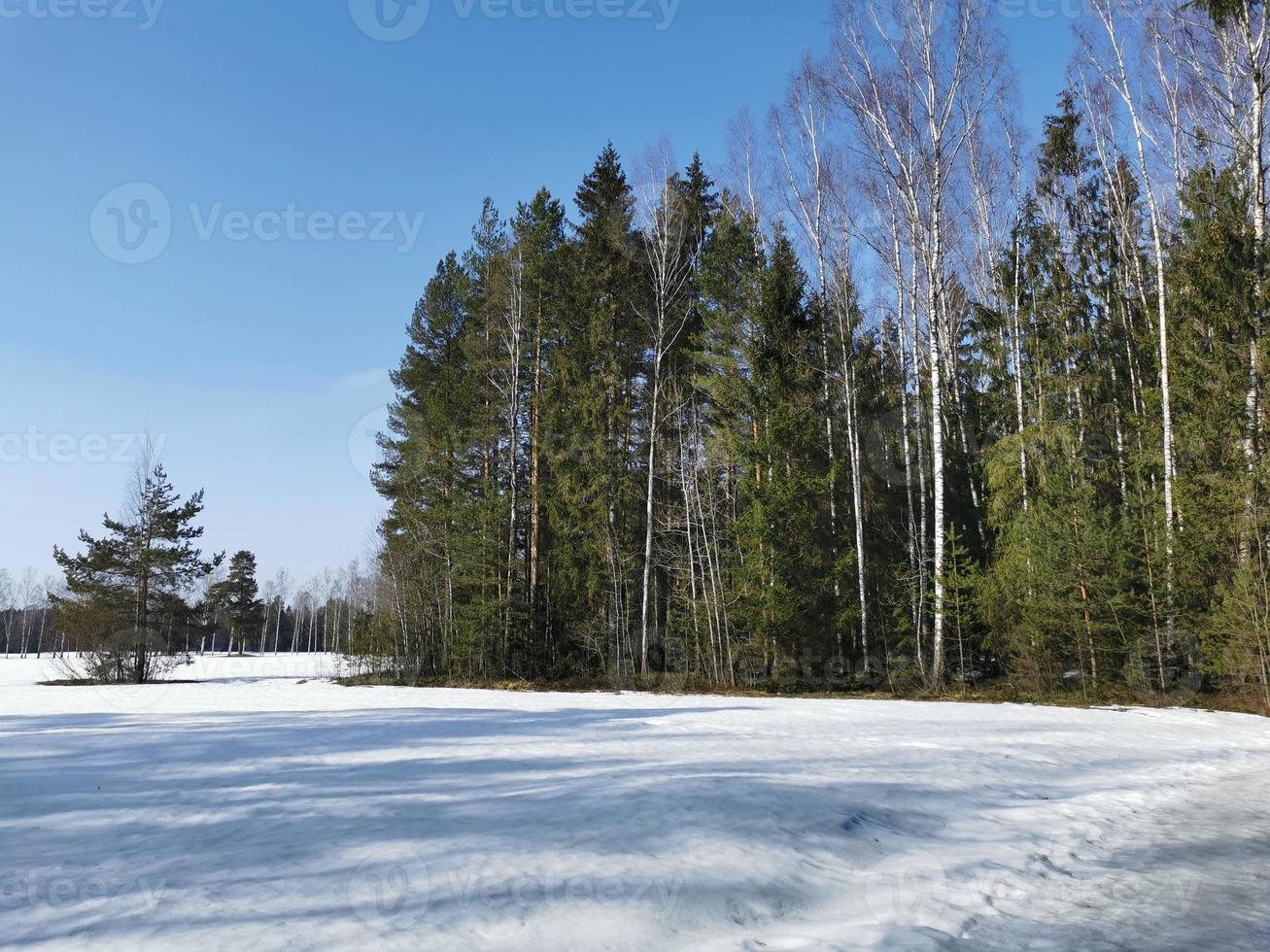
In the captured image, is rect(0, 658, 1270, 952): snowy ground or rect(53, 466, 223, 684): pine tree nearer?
rect(0, 658, 1270, 952): snowy ground

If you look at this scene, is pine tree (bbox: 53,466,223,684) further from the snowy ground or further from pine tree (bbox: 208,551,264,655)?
pine tree (bbox: 208,551,264,655)

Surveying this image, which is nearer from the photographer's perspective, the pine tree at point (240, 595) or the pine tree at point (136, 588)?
the pine tree at point (136, 588)

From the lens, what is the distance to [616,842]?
4.72 m

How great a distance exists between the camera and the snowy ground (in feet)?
11.8

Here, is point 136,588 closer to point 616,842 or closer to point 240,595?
point 616,842

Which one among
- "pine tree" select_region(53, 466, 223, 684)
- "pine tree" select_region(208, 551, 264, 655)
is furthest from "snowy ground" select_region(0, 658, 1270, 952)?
"pine tree" select_region(208, 551, 264, 655)

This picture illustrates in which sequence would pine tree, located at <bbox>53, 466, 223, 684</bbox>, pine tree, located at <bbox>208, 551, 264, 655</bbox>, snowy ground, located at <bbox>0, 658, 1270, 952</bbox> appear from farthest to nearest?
pine tree, located at <bbox>208, 551, 264, 655</bbox>, pine tree, located at <bbox>53, 466, 223, 684</bbox>, snowy ground, located at <bbox>0, 658, 1270, 952</bbox>

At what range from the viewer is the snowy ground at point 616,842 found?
3.59 meters

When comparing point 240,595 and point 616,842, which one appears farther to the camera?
point 240,595

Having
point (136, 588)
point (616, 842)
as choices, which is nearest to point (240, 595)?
point (136, 588)

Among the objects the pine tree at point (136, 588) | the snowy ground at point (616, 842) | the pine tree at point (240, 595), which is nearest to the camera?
the snowy ground at point (616, 842)

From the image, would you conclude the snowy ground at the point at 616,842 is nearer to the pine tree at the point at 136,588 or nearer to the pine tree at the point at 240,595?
the pine tree at the point at 136,588

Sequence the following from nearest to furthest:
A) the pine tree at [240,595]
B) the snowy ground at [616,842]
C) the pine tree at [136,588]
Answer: the snowy ground at [616,842], the pine tree at [136,588], the pine tree at [240,595]

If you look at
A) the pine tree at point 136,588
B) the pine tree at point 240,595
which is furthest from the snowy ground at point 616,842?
the pine tree at point 240,595
